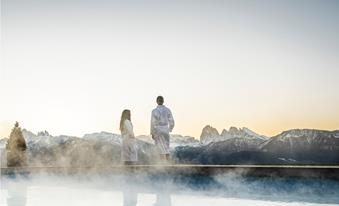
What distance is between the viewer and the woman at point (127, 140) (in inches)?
435

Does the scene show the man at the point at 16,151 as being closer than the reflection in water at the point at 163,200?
No

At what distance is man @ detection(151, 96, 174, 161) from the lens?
1052 cm

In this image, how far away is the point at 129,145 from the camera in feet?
37.4

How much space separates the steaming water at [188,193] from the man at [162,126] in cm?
222

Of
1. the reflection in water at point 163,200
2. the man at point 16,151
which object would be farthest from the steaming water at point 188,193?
the man at point 16,151

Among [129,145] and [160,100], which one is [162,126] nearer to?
[160,100]

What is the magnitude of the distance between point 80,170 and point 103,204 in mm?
4061

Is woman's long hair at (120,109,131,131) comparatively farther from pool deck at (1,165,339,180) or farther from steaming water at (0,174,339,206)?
steaming water at (0,174,339,206)

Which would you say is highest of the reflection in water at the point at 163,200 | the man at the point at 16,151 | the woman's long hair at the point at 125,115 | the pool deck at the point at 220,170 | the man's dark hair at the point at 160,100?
the man's dark hair at the point at 160,100

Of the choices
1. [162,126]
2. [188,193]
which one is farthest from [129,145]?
[188,193]

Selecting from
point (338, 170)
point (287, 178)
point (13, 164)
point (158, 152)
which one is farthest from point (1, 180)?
point (338, 170)

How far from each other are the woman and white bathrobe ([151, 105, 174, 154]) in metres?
0.75

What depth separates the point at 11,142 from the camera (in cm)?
1473

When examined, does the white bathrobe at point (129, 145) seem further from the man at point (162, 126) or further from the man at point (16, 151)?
the man at point (16, 151)
